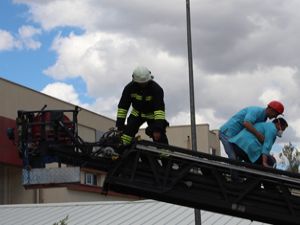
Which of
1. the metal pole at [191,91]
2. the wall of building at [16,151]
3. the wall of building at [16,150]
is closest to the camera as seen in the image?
the metal pole at [191,91]

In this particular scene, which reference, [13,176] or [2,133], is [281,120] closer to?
[2,133]

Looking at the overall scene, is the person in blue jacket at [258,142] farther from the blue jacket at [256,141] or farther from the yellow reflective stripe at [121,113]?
the yellow reflective stripe at [121,113]

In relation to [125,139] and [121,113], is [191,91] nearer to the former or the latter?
[121,113]

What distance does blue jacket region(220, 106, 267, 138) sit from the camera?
8195mm

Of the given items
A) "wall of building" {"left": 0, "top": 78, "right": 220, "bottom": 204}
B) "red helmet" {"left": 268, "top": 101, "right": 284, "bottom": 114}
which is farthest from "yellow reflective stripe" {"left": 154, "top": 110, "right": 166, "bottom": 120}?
"wall of building" {"left": 0, "top": 78, "right": 220, "bottom": 204}

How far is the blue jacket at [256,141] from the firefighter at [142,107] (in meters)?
0.98

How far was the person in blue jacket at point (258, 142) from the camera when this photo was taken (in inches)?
318

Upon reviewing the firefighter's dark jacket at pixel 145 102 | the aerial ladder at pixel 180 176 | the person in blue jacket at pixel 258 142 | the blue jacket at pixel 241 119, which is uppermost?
the firefighter's dark jacket at pixel 145 102

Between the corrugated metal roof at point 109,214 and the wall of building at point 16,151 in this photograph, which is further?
the wall of building at point 16,151

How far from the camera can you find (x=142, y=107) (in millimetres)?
8359

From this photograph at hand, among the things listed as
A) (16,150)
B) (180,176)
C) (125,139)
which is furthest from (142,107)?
(16,150)

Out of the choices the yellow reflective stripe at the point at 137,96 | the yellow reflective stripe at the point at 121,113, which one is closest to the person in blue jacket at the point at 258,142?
the yellow reflective stripe at the point at 137,96

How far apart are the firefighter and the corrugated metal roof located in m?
6.98

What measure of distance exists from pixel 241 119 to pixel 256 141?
1.26ft
